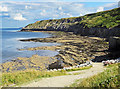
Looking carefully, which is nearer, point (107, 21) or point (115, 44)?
point (115, 44)

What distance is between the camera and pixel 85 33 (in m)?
99.4

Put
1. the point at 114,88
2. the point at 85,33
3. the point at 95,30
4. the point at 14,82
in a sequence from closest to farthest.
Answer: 1. the point at 114,88
2. the point at 14,82
3. the point at 95,30
4. the point at 85,33

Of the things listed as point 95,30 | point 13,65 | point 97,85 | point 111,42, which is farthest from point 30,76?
point 95,30

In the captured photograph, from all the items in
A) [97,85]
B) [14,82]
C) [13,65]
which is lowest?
[13,65]

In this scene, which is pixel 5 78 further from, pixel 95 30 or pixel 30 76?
pixel 95 30

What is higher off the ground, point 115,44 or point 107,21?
point 107,21

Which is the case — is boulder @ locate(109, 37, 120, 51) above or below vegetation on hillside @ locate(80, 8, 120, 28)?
below

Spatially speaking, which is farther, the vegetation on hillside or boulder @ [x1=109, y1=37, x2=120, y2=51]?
the vegetation on hillside

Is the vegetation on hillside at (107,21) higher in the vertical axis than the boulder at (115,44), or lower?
higher

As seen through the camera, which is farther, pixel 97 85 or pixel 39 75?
pixel 39 75

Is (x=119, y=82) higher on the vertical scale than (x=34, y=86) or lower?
higher

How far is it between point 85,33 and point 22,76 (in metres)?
88.4

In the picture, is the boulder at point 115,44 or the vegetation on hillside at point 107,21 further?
the vegetation on hillside at point 107,21

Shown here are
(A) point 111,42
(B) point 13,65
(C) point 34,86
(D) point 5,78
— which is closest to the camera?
(C) point 34,86
